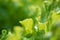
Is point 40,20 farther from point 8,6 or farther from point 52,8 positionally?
point 8,6

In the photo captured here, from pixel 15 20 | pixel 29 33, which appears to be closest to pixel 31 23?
pixel 29 33

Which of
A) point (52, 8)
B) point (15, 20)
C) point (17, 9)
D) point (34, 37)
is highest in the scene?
point (17, 9)

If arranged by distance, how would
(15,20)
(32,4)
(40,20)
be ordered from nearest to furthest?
(40,20) → (15,20) → (32,4)

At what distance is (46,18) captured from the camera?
963mm

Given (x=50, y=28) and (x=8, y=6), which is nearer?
(x=50, y=28)

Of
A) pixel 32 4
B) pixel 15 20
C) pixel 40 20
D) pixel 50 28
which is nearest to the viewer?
pixel 50 28

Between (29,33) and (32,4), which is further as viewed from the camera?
(32,4)

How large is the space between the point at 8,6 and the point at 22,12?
0.51 ft

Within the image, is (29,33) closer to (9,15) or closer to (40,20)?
(40,20)

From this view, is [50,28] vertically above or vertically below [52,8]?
below

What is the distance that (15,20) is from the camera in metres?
2.23

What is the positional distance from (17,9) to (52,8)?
4.58ft

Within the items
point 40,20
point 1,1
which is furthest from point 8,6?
point 40,20

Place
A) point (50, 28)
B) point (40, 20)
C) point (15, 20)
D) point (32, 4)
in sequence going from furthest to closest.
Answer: point (32, 4) → point (15, 20) → point (40, 20) → point (50, 28)
